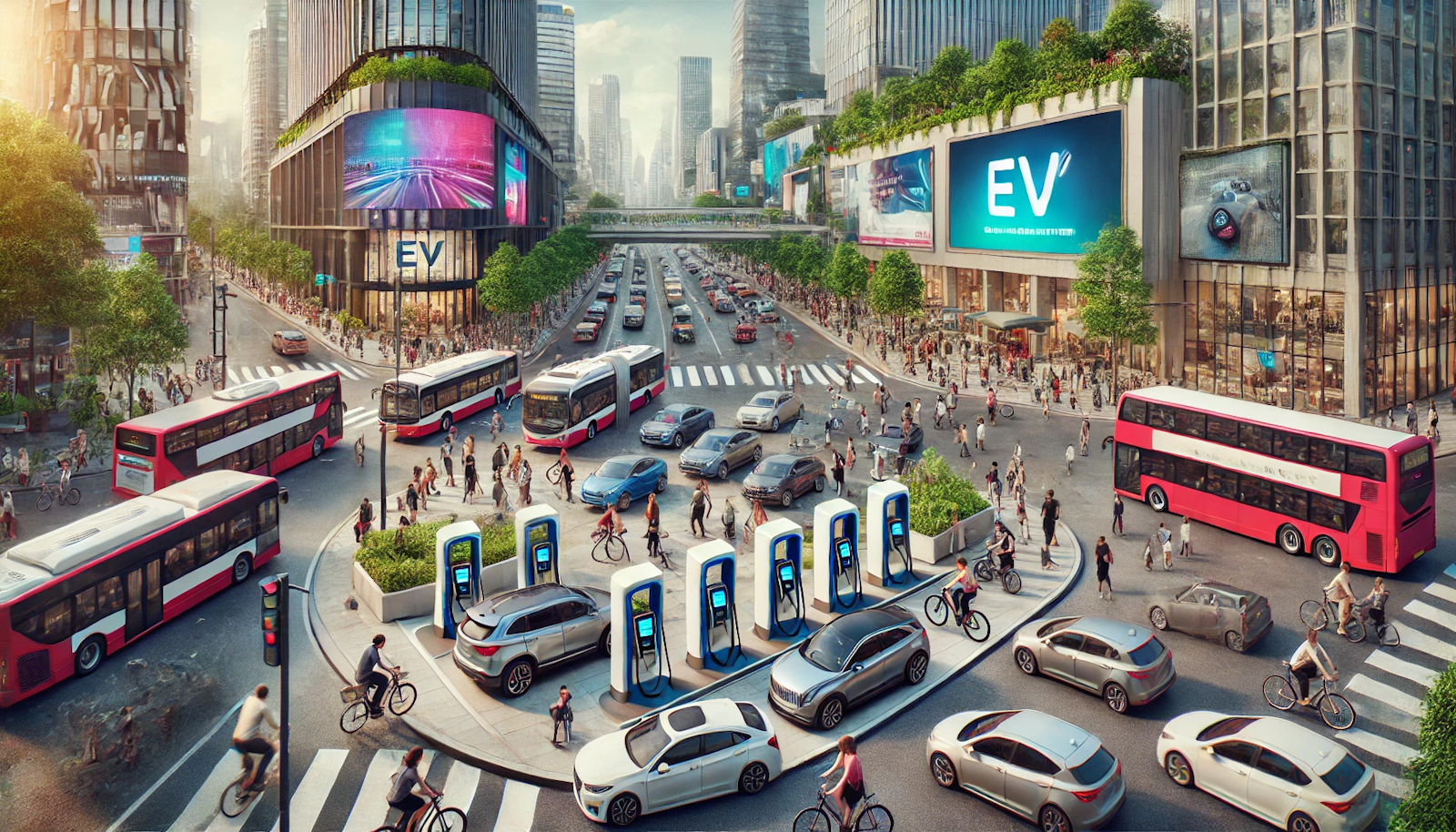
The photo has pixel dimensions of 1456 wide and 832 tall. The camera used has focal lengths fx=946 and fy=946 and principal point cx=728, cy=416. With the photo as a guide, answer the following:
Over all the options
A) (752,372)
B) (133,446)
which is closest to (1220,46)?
(752,372)

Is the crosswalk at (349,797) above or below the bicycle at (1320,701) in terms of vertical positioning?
below

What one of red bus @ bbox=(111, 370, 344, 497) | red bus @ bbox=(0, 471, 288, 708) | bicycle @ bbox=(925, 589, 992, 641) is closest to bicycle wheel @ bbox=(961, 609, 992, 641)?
bicycle @ bbox=(925, 589, 992, 641)

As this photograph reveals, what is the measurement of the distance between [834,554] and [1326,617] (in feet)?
35.2

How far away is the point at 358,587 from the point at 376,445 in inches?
682

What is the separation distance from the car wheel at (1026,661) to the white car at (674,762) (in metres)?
6.21

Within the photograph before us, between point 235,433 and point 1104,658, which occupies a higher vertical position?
point 235,433

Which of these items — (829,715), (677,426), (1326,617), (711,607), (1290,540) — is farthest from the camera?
(677,426)

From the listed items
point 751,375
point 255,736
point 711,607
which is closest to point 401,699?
point 255,736

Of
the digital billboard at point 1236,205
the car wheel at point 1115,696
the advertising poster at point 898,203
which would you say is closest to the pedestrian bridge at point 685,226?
the advertising poster at point 898,203

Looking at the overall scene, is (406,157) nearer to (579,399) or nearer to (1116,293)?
(579,399)

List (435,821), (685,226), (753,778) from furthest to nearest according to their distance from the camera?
(685,226), (753,778), (435,821)

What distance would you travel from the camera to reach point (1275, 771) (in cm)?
1341

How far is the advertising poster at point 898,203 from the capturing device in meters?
76.4

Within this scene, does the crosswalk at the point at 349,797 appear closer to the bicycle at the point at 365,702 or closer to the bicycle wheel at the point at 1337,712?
the bicycle at the point at 365,702
